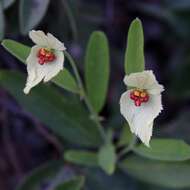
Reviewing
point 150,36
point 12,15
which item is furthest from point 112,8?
point 12,15

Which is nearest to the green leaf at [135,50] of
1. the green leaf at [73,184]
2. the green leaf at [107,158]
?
the green leaf at [107,158]

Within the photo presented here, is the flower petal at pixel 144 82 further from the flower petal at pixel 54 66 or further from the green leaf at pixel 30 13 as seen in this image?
the green leaf at pixel 30 13

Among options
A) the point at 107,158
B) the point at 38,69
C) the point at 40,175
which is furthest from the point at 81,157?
the point at 38,69

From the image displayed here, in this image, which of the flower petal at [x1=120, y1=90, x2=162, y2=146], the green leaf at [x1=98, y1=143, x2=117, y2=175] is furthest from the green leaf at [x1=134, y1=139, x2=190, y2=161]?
the flower petal at [x1=120, y1=90, x2=162, y2=146]

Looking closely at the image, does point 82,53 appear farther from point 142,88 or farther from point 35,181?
point 142,88

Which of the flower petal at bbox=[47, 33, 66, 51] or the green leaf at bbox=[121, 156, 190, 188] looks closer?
the flower petal at bbox=[47, 33, 66, 51]

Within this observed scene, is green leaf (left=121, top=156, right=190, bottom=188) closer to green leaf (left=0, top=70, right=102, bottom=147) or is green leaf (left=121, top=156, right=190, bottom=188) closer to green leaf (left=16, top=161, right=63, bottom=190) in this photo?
green leaf (left=0, top=70, right=102, bottom=147)

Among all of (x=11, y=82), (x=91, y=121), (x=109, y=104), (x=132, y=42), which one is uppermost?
(x=132, y=42)
